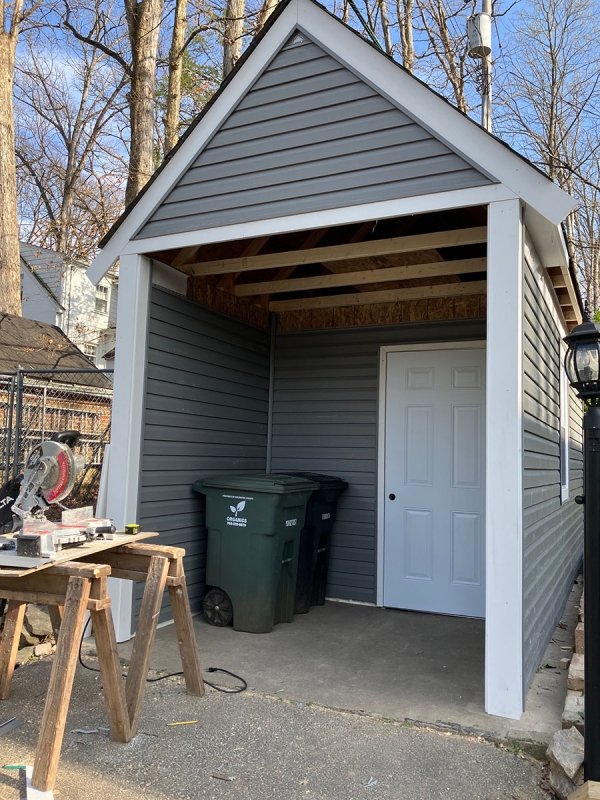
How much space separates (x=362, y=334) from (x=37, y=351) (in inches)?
319

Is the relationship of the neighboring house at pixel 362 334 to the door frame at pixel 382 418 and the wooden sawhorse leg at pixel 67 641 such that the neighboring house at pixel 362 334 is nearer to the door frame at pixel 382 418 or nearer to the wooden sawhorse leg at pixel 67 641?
the door frame at pixel 382 418

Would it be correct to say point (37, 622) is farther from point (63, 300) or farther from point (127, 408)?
point (63, 300)

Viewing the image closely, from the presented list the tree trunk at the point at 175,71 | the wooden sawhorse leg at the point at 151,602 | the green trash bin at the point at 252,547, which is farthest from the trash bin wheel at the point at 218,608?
the tree trunk at the point at 175,71

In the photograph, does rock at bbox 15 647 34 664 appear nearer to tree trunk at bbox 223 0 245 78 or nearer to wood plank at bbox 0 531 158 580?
wood plank at bbox 0 531 158 580

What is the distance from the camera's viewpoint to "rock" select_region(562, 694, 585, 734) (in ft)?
9.48

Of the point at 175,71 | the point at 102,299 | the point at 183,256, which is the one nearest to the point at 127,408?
the point at 183,256

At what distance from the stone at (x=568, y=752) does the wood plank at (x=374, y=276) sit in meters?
3.02

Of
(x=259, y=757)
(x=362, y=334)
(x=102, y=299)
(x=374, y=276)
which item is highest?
(x=102, y=299)

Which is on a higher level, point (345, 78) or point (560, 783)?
point (345, 78)

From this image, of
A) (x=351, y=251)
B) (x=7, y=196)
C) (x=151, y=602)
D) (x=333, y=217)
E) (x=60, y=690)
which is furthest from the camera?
(x=7, y=196)

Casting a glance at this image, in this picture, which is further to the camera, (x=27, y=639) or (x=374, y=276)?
(x=374, y=276)

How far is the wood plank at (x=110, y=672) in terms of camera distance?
107 inches

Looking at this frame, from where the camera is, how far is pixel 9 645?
3.34m

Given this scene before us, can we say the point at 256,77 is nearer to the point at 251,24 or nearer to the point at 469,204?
the point at 469,204
